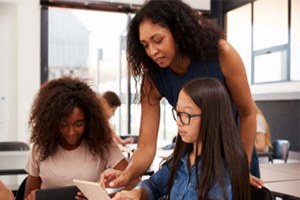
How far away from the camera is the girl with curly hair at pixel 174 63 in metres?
1.34

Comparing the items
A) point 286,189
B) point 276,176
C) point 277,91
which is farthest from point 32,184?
point 277,91

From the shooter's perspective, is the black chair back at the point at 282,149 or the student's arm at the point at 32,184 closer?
the student's arm at the point at 32,184

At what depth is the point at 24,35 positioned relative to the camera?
4.86 metres

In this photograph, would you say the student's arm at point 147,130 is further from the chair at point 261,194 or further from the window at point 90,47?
the window at point 90,47

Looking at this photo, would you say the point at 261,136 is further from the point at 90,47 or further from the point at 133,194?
the point at 90,47

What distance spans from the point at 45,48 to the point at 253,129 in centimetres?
414

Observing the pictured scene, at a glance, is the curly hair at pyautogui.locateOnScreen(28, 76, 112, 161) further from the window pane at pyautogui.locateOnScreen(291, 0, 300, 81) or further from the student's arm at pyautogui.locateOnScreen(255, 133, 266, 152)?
the window pane at pyautogui.locateOnScreen(291, 0, 300, 81)

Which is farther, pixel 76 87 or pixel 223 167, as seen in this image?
pixel 76 87

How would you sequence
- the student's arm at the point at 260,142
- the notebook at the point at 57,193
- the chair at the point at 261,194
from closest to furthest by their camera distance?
the chair at the point at 261,194 < the notebook at the point at 57,193 < the student's arm at the point at 260,142

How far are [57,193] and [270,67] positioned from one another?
5.88 m

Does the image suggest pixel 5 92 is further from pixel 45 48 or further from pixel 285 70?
pixel 285 70

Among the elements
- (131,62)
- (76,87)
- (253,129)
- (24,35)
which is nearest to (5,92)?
(24,35)

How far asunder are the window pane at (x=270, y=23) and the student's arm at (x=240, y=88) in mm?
5129

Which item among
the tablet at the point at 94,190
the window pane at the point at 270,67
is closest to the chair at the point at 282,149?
the window pane at the point at 270,67
